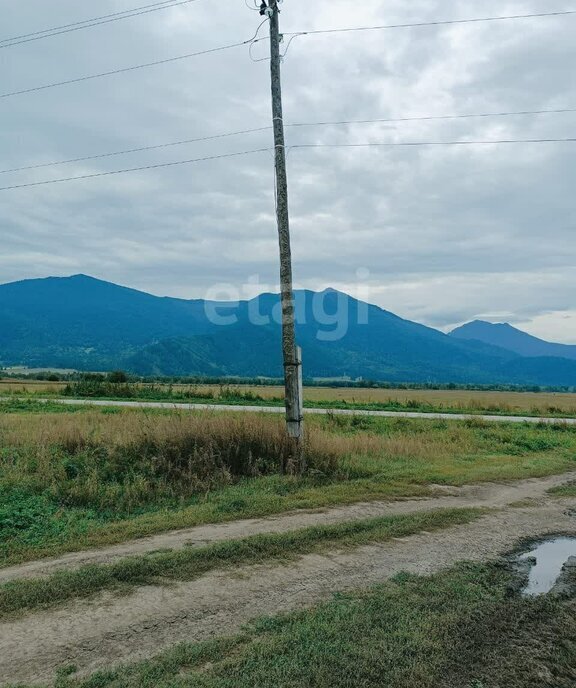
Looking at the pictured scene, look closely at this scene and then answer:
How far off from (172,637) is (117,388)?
38.8 metres

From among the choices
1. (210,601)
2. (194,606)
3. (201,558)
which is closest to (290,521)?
(201,558)

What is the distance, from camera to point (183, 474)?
10.7 meters

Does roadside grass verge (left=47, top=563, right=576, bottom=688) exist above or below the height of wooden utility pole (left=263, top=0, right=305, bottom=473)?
below

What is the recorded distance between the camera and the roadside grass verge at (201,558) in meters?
5.62

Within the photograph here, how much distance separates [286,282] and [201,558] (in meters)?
7.24

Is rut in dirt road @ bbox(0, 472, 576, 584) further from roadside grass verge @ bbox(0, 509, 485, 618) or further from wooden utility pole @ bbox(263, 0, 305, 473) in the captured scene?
wooden utility pole @ bbox(263, 0, 305, 473)

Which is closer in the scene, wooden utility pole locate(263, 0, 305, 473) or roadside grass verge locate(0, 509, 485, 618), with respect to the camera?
roadside grass verge locate(0, 509, 485, 618)

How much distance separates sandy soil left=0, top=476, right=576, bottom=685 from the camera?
4.53 metres

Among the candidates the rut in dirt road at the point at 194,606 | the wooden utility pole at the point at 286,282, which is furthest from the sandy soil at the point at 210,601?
the wooden utility pole at the point at 286,282

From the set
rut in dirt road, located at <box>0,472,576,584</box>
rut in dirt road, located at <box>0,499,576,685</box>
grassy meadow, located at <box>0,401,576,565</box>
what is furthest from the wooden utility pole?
rut in dirt road, located at <box>0,499,576,685</box>

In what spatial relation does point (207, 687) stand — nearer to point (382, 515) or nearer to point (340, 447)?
point (382, 515)

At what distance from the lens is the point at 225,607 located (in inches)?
213

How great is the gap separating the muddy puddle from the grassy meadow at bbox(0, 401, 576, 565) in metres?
3.03

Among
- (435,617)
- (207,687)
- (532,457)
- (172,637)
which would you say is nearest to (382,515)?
(435,617)
